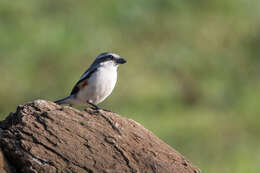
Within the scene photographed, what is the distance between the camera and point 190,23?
2520 cm

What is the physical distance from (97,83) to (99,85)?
0.04 m

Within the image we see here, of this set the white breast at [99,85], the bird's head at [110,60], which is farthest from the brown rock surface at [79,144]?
the bird's head at [110,60]

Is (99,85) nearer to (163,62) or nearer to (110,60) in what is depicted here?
(110,60)

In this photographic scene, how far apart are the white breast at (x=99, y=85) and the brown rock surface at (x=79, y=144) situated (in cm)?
161

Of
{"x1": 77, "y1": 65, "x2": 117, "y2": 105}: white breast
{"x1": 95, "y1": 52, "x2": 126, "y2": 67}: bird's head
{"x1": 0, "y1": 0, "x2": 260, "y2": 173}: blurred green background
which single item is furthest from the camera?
{"x1": 0, "y1": 0, "x2": 260, "y2": 173}: blurred green background

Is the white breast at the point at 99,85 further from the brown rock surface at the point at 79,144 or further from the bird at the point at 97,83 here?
the brown rock surface at the point at 79,144

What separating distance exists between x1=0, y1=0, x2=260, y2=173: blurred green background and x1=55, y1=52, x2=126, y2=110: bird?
25.0 feet

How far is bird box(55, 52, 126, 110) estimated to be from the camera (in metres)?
9.46

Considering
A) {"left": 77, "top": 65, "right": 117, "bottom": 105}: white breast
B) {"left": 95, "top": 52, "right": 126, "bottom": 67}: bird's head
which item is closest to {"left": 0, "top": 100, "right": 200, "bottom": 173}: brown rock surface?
{"left": 77, "top": 65, "right": 117, "bottom": 105}: white breast

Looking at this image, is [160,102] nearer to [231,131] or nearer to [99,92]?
[231,131]

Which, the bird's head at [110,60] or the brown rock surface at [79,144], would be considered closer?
the brown rock surface at [79,144]

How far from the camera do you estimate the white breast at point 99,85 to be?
9.45 metres

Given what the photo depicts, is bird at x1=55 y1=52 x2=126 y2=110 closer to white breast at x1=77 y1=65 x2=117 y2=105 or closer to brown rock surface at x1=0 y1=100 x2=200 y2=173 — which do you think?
white breast at x1=77 y1=65 x2=117 y2=105

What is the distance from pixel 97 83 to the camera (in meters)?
9.43
